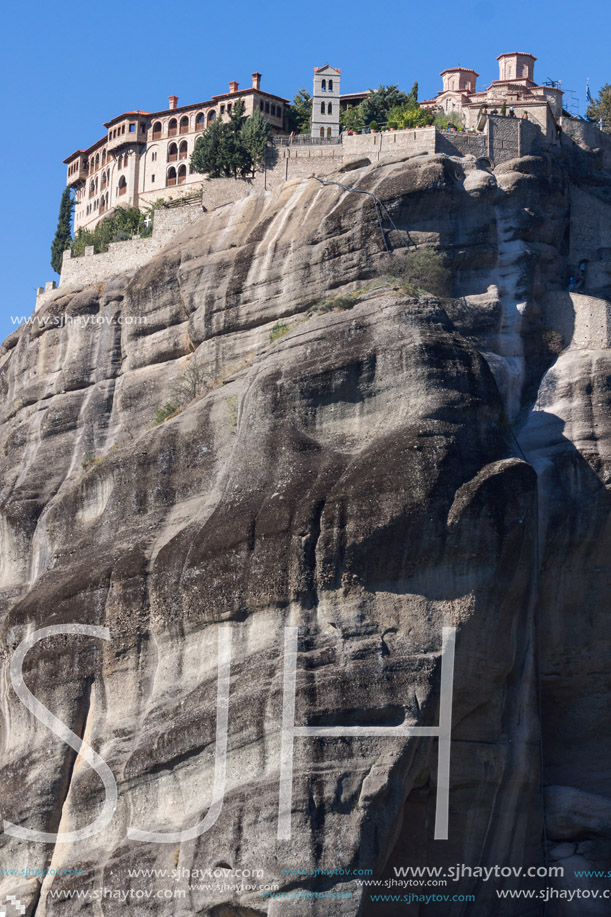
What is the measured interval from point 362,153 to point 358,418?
41.4 feet

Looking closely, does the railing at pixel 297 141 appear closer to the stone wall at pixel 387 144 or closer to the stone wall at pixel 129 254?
the stone wall at pixel 387 144

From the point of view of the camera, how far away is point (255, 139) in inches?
1954

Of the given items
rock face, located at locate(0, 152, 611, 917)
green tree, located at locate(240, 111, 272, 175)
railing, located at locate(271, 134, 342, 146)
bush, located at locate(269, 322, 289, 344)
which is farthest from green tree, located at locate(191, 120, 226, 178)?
bush, located at locate(269, 322, 289, 344)

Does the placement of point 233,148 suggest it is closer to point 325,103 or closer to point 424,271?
point 325,103

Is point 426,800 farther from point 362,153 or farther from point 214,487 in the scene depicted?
point 362,153

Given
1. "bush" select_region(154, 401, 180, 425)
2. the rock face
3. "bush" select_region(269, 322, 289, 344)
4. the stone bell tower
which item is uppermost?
the stone bell tower

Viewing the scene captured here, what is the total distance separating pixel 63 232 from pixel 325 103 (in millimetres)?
17801

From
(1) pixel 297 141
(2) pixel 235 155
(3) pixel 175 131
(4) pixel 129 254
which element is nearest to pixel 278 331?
(4) pixel 129 254

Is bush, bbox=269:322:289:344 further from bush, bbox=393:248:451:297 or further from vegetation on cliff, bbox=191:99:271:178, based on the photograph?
vegetation on cliff, bbox=191:99:271:178

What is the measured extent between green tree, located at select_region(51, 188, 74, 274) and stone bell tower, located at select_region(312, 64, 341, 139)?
14.1 meters

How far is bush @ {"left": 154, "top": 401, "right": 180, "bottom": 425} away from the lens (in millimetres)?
41656

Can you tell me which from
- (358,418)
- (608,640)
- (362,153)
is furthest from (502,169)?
(608,640)

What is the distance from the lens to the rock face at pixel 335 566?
108 ft

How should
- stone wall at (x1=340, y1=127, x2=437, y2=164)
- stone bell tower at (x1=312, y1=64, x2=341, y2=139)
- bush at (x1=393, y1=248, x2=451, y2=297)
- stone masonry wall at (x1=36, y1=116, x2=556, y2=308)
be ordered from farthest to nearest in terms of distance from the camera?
stone bell tower at (x1=312, y1=64, x2=341, y2=139), stone wall at (x1=340, y1=127, x2=437, y2=164), stone masonry wall at (x1=36, y1=116, x2=556, y2=308), bush at (x1=393, y1=248, x2=451, y2=297)
